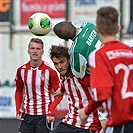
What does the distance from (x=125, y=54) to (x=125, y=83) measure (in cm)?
24

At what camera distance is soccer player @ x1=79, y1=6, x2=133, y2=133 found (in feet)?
15.9

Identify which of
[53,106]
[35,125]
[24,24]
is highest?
[24,24]

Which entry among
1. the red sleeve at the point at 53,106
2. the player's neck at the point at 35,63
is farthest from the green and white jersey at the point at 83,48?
the player's neck at the point at 35,63

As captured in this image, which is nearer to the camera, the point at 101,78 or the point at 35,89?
the point at 101,78

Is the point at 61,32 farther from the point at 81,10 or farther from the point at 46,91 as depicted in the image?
the point at 81,10

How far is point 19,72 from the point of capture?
28.4ft

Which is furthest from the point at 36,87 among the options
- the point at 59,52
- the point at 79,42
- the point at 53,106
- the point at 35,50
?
the point at 79,42

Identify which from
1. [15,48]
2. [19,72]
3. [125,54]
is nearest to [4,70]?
[15,48]

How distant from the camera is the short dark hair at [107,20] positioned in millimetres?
4902

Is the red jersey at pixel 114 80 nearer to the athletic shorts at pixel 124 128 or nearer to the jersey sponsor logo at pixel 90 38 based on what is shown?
the athletic shorts at pixel 124 128

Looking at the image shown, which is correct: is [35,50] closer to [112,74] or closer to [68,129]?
[68,129]

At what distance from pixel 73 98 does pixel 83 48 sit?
27.7 inches

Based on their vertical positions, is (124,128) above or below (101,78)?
below

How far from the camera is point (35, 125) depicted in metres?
8.47
